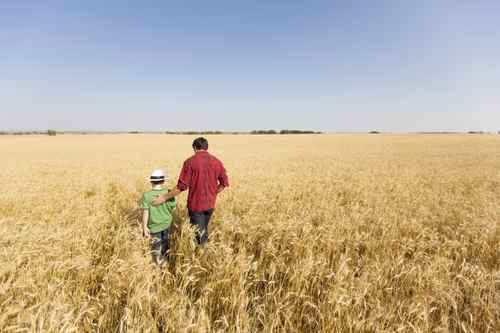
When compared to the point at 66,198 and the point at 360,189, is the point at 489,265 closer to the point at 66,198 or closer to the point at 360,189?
the point at 360,189

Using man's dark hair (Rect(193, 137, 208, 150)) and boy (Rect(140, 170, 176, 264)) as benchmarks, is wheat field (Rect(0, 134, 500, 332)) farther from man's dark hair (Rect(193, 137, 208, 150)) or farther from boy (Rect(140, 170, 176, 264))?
man's dark hair (Rect(193, 137, 208, 150))

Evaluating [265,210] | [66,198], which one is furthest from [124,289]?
[66,198]

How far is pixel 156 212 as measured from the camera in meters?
4.14

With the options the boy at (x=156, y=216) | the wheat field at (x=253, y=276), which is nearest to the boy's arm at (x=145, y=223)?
the boy at (x=156, y=216)

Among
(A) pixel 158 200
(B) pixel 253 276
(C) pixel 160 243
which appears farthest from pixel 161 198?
(B) pixel 253 276

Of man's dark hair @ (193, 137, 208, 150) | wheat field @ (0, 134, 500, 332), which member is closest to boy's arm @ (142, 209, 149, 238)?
wheat field @ (0, 134, 500, 332)

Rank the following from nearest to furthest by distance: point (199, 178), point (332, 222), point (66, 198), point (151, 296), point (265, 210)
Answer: point (151, 296) → point (199, 178) → point (332, 222) → point (265, 210) → point (66, 198)

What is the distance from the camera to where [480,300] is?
260 cm

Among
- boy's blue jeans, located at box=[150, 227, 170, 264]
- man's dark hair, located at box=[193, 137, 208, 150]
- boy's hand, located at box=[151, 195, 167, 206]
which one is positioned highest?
man's dark hair, located at box=[193, 137, 208, 150]

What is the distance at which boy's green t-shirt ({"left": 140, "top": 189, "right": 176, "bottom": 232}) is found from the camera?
4.02 metres

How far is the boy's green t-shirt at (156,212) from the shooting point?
402cm

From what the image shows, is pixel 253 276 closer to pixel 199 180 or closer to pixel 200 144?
pixel 199 180

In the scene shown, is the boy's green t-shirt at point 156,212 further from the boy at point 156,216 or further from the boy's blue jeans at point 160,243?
the boy's blue jeans at point 160,243

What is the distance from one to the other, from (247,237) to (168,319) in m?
2.31
